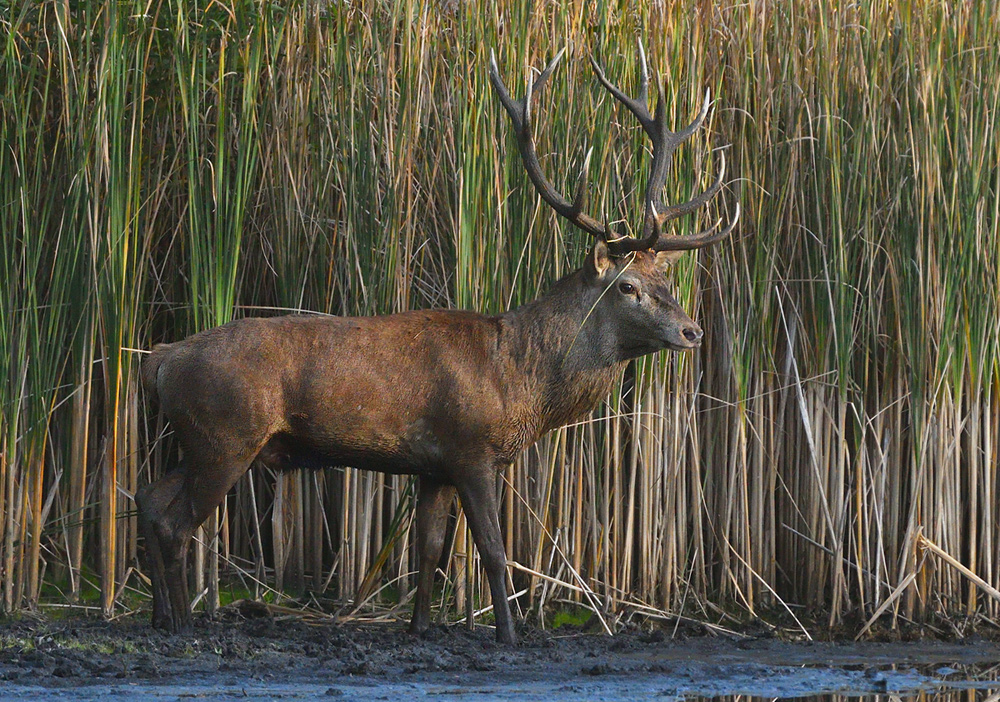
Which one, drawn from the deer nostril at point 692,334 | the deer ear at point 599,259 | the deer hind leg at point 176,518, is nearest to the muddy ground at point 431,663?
the deer hind leg at point 176,518

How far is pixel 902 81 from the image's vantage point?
20.5 ft

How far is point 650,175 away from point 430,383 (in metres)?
1.20

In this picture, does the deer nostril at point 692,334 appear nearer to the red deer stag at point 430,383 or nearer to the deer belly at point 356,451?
the red deer stag at point 430,383

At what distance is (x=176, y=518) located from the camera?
17.7 feet

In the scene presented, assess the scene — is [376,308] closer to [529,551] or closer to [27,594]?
[529,551]

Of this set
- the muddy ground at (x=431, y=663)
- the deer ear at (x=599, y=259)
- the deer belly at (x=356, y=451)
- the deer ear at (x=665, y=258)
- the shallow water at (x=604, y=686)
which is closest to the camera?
the shallow water at (x=604, y=686)

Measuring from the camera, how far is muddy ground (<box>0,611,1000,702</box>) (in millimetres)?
4648

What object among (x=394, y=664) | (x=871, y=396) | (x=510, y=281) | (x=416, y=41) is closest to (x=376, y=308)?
(x=510, y=281)

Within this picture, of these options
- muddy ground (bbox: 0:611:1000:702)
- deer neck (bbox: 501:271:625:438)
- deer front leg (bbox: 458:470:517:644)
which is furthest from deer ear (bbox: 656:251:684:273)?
muddy ground (bbox: 0:611:1000:702)

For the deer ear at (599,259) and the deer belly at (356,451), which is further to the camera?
the deer ear at (599,259)

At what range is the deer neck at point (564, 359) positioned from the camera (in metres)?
5.70

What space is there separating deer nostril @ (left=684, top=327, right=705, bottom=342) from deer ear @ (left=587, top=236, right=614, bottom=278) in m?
0.42

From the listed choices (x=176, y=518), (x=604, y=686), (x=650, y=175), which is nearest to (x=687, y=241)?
(x=650, y=175)

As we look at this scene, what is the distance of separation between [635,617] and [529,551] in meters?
0.53
